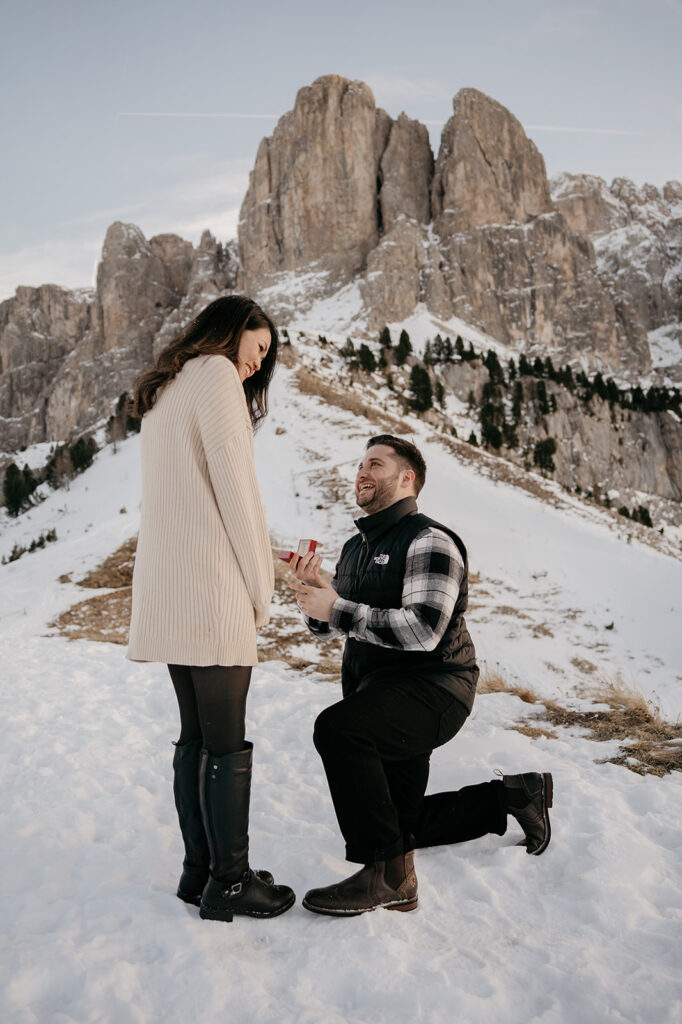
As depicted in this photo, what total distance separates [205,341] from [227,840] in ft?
6.06

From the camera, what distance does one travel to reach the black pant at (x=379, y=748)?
2.38 metres

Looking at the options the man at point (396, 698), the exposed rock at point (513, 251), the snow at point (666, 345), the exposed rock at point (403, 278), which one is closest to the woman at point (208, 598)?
the man at point (396, 698)

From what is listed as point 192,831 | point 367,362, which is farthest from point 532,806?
point 367,362

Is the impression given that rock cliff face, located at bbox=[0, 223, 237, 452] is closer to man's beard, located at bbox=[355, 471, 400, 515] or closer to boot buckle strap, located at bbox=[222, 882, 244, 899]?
man's beard, located at bbox=[355, 471, 400, 515]

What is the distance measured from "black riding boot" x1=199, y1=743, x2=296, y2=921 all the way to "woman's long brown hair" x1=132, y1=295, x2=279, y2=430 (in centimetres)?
139

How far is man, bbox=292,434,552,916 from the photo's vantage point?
2383mm

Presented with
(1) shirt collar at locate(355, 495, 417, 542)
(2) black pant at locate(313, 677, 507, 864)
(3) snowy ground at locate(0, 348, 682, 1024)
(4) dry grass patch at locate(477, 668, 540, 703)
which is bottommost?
(4) dry grass patch at locate(477, 668, 540, 703)

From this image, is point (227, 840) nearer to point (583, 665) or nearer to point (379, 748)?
point (379, 748)

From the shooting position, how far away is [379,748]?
245 cm

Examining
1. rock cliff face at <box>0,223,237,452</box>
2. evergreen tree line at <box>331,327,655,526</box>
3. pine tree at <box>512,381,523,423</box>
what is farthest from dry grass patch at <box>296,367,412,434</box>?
rock cliff face at <box>0,223,237,452</box>

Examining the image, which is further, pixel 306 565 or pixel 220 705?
pixel 306 565

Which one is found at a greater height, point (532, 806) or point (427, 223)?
point (427, 223)

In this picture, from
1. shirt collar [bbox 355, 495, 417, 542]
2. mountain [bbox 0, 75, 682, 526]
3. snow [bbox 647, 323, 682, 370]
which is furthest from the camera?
snow [bbox 647, 323, 682, 370]

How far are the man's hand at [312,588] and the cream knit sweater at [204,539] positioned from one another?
227mm
